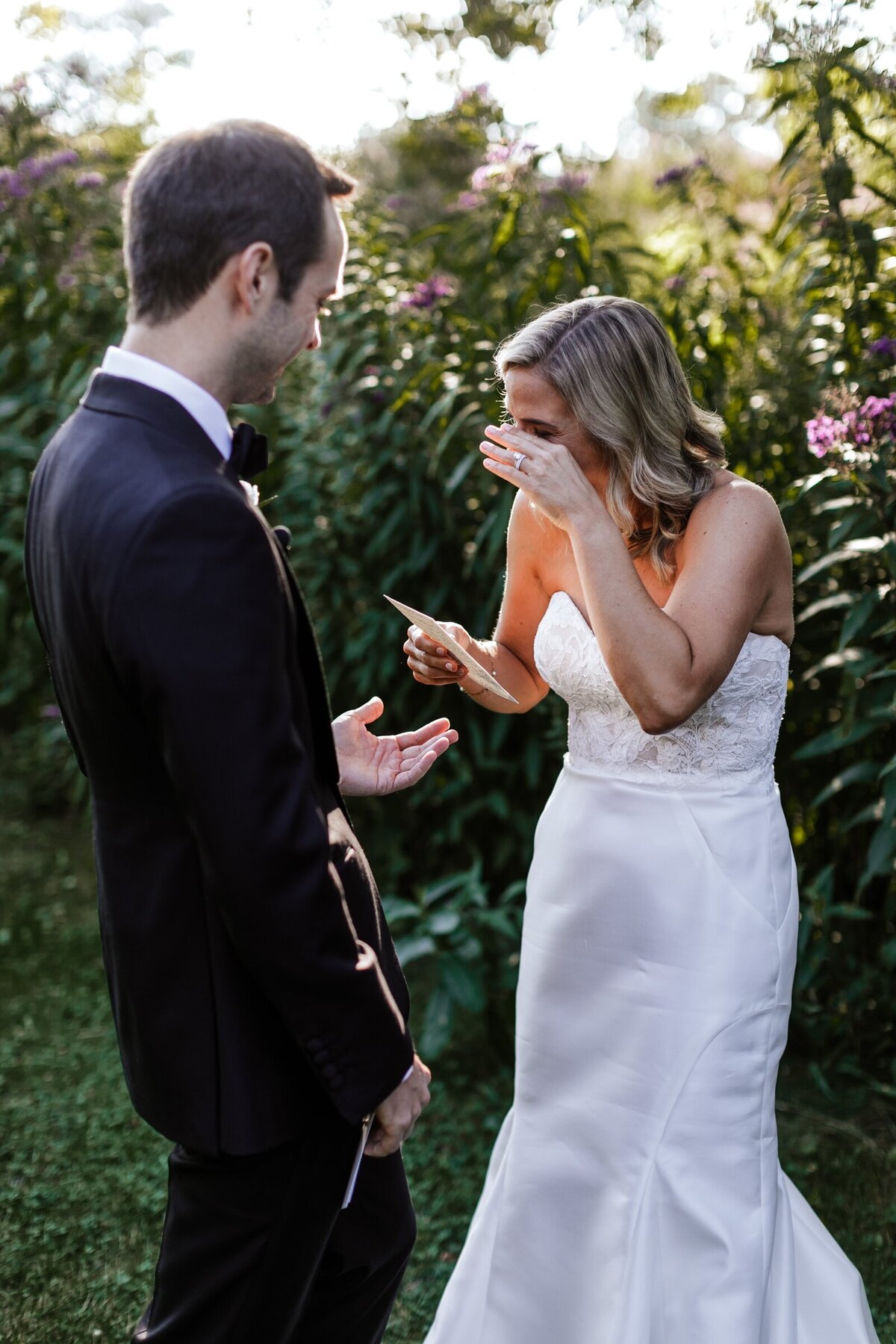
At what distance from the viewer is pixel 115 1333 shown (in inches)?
99.2

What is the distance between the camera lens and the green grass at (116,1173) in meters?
2.63

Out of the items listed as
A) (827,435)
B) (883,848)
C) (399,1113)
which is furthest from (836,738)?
(399,1113)

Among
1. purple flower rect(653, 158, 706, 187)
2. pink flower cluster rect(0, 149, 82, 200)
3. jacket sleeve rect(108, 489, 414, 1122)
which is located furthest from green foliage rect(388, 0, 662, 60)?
jacket sleeve rect(108, 489, 414, 1122)

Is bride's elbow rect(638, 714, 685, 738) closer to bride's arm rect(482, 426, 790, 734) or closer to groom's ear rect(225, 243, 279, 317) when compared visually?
bride's arm rect(482, 426, 790, 734)

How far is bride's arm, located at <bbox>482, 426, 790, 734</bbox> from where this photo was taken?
6.26 feet

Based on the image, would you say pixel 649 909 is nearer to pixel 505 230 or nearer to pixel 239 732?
pixel 239 732

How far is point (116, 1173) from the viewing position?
316 cm

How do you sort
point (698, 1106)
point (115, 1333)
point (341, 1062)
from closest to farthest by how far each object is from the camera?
1. point (341, 1062)
2. point (698, 1106)
3. point (115, 1333)

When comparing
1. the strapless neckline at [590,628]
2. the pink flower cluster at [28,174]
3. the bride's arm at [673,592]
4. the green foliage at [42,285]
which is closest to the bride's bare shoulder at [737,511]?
the bride's arm at [673,592]

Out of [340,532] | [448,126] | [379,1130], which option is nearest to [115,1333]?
[379,1130]

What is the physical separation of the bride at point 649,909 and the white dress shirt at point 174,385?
29.3 inches

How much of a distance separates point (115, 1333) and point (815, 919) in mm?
2096

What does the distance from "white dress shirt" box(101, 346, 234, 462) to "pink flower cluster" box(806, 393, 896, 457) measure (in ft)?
5.36

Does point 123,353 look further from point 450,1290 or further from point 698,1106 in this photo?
point 450,1290
